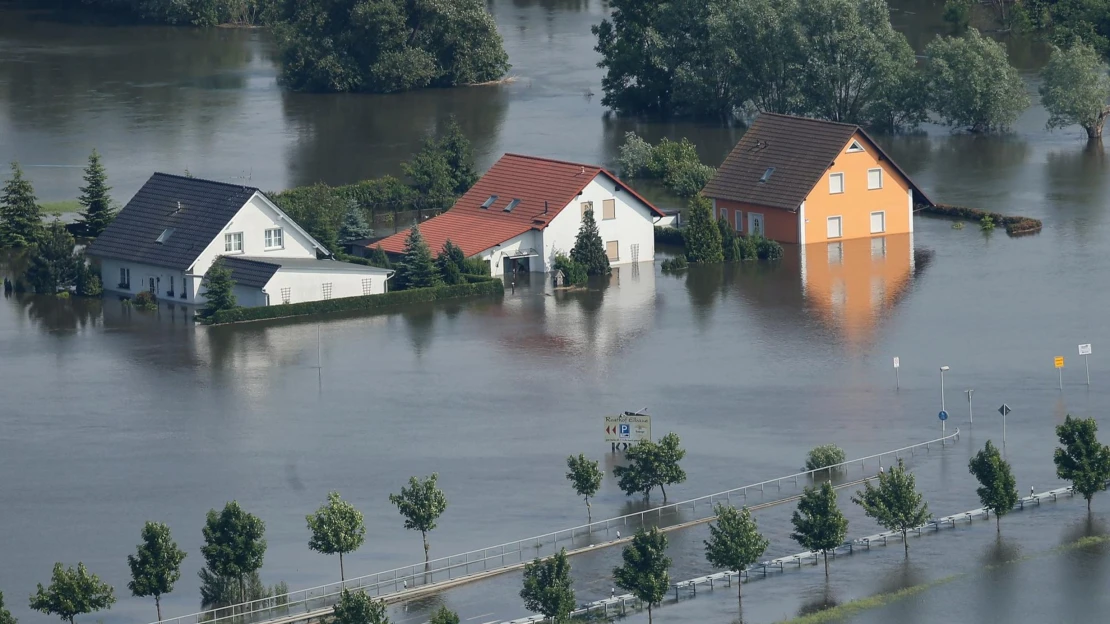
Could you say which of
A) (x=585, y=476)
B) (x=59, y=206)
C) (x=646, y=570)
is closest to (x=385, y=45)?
(x=59, y=206)

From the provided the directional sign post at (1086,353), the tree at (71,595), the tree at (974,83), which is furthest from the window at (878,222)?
the tree at (71,595)

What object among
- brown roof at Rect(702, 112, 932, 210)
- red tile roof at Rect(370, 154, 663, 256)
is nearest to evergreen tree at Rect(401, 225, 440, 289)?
red tile roof at Rect(370, 154, 663, 256)

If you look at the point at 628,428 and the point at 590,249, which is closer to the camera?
the point at 628,428

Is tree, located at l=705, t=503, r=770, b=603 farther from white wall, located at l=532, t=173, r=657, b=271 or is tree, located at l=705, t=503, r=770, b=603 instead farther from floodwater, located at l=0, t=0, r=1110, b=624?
white wall, located at l=532, t=173, r=657, b=271

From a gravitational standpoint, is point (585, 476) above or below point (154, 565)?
above

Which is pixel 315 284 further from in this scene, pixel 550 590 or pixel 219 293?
pixel 550 590

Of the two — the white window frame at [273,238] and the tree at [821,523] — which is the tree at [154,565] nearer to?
the tree at [821,523]
